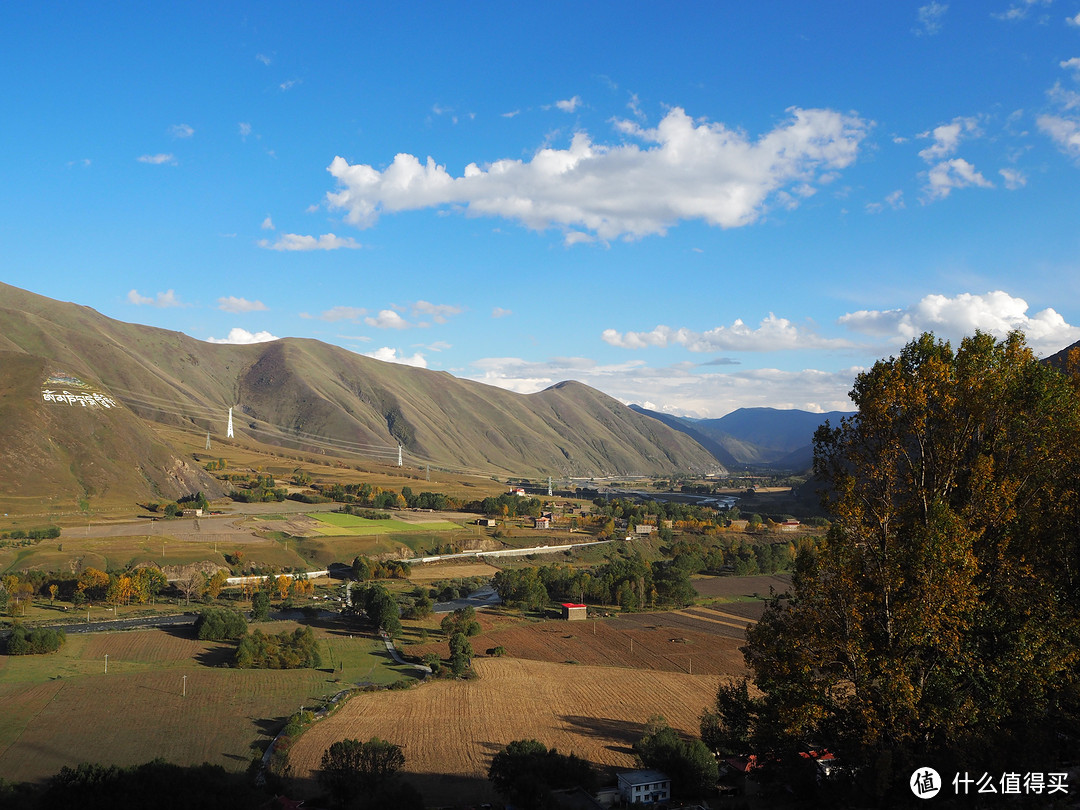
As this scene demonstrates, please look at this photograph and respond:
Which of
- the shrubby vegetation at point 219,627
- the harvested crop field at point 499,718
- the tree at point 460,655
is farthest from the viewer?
the shrubby vegetation at point 219,627

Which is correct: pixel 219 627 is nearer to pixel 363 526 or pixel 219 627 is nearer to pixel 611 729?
pixel 611 729

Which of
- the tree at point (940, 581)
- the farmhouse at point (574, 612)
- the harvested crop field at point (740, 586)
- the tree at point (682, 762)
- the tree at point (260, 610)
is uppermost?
the tree at point (940, 581)

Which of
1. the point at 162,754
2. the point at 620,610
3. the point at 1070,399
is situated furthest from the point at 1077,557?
the point at 620,610

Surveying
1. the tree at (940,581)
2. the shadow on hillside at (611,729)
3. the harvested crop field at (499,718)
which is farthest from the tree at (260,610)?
the tree at (940,581)

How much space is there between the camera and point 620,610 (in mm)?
85625

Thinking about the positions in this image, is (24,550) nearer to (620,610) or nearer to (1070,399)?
(620,610)

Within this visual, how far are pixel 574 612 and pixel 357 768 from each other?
4969cm

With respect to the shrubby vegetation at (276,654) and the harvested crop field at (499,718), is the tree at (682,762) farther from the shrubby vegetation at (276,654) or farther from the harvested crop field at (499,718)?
the shrubby vegetation at (276,654)

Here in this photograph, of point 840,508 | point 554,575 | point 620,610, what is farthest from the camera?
point 554,575

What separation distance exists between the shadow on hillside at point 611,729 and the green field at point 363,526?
7881cm

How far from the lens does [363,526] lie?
12381 cm

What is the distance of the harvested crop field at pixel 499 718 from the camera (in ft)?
117

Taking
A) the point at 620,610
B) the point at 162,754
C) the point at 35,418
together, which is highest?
the point at 35,418

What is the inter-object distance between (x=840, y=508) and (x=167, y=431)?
705 feet
